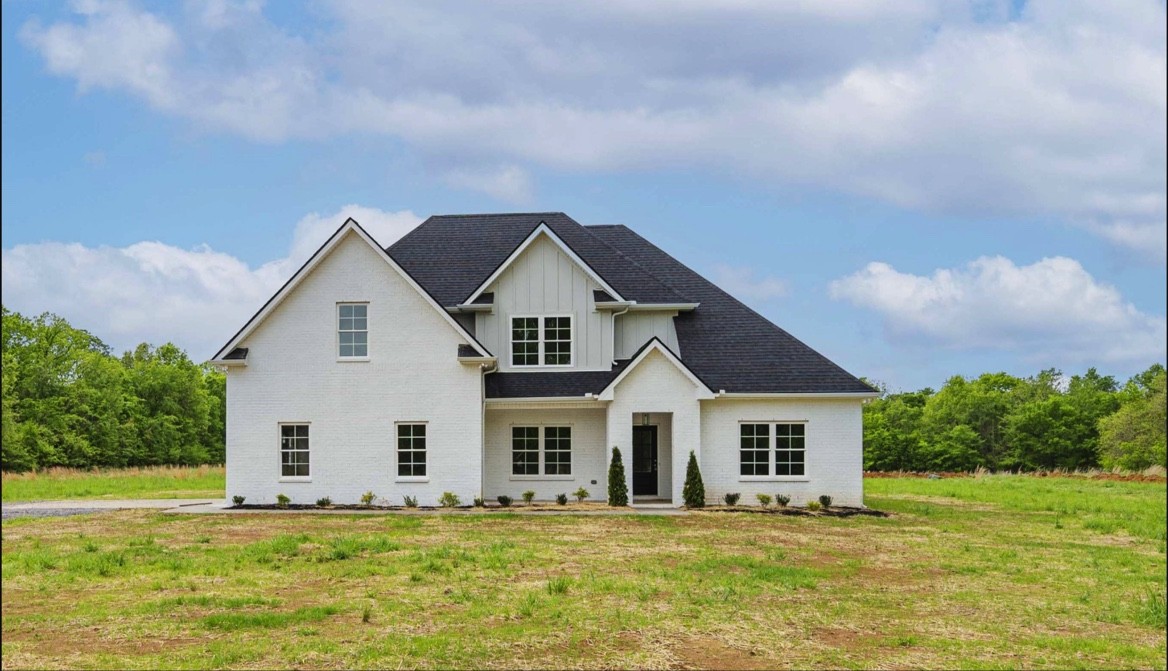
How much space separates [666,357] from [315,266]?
10585 mm

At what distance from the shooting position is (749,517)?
85.7 feet

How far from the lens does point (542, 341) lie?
102ft

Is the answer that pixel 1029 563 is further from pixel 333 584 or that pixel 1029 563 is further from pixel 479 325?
pixel 479 325

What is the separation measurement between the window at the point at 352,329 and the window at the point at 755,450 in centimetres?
1157

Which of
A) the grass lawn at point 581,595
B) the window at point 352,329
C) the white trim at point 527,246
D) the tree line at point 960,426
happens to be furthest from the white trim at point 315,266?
the tree line at point 960,426

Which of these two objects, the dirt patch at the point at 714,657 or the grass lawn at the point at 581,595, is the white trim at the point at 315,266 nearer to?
the grass lawn at the point at 581,595

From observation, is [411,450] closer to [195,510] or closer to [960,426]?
[195,510]

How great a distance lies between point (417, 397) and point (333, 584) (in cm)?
1506

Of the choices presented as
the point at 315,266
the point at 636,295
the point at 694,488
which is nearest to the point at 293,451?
the point at 315,266

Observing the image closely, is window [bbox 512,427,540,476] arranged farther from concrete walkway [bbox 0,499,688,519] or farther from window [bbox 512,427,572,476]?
concrete walkway [bbox 0,499,688,519]

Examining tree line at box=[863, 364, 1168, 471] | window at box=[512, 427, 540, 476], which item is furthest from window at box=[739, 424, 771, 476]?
tree line at box=[863, 364, 1168, 471]

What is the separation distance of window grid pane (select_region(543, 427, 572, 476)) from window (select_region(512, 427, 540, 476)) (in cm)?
26

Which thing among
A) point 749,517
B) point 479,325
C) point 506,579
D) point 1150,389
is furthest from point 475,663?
point 479,325

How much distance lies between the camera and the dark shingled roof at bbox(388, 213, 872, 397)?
30.2 metres
